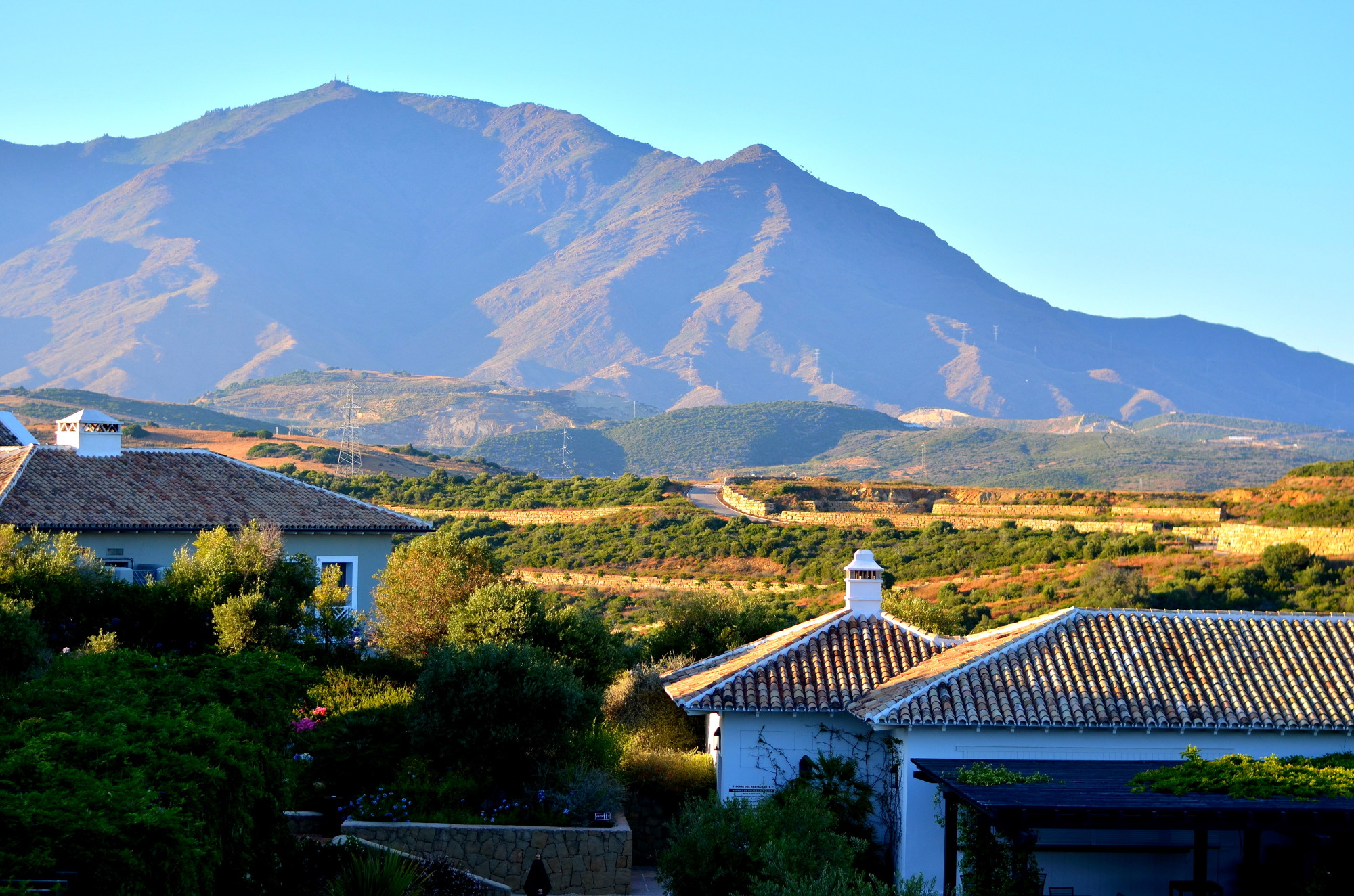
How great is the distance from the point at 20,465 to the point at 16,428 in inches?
271

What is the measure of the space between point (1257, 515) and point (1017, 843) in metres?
49.3

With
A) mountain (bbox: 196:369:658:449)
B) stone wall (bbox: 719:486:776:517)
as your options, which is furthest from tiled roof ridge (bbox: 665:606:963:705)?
mountain (bbox: 196:369:658:449)

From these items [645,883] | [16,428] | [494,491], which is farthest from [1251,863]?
[494,491]

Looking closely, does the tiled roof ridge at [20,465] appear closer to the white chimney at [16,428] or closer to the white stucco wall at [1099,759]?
the white chimney at [16,428]

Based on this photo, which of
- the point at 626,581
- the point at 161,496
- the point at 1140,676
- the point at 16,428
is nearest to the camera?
the point at 1140,676

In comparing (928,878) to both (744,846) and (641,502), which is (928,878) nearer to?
(744,846)

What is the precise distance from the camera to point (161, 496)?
26.5 m

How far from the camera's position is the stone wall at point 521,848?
14914 millimetres

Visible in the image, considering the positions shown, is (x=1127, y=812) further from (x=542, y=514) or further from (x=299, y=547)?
(x=542, y=514)

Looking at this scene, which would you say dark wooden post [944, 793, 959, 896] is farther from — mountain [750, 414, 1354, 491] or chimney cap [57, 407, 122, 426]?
mountain [750, 414, 1354, 491]

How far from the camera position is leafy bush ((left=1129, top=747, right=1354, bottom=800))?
13.4 meters

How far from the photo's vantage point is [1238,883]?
15.4m

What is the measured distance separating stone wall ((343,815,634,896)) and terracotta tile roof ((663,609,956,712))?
2275mm

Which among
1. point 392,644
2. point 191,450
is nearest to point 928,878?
point 392,644
